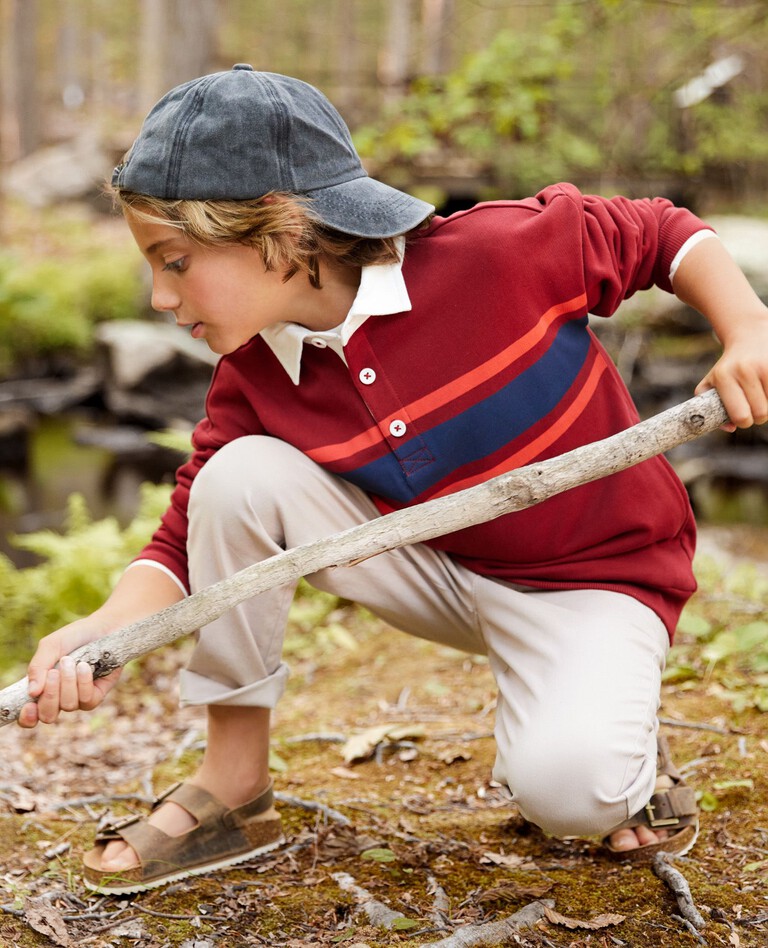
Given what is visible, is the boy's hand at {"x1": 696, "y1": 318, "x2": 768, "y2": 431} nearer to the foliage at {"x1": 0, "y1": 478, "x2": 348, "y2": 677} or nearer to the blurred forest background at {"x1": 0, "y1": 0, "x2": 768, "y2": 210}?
the foliage at {"x1": 0, "y1": 478, "x2": 348, "y2": 677}

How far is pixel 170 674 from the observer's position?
4082mm

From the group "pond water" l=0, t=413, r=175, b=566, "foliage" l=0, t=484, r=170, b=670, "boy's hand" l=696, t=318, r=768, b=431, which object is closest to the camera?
"boy's hand" l=696, t=318, r=768, b=431

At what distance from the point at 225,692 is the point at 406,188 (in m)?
13.6

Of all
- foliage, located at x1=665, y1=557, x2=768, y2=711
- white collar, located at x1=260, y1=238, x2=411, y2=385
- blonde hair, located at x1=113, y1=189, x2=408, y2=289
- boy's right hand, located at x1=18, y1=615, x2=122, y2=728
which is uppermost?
blonde hair, located at x1=113, y1=189, x2=408, y2=289

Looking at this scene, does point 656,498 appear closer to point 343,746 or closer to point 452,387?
point 452,387

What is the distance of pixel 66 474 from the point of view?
9773 mm

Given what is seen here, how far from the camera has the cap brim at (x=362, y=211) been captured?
2.12m

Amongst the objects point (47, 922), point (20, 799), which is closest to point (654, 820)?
point (47, 922)

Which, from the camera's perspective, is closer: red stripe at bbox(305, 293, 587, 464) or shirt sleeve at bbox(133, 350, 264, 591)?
red stripe at bbox(305, 293, 587, 464)

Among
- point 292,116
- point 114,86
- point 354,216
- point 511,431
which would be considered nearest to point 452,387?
point 511,431

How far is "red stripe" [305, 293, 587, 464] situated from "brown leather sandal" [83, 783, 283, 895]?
938 millimetres

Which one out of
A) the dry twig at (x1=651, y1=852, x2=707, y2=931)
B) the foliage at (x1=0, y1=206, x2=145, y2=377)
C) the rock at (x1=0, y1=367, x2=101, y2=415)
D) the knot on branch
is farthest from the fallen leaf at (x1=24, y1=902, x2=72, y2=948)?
the foliage at (x1=0, y1=206, x2=145, y2=377)

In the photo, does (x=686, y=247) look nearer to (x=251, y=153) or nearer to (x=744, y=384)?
(x=744, y=384)

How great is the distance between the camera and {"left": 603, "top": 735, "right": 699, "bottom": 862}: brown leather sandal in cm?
222
